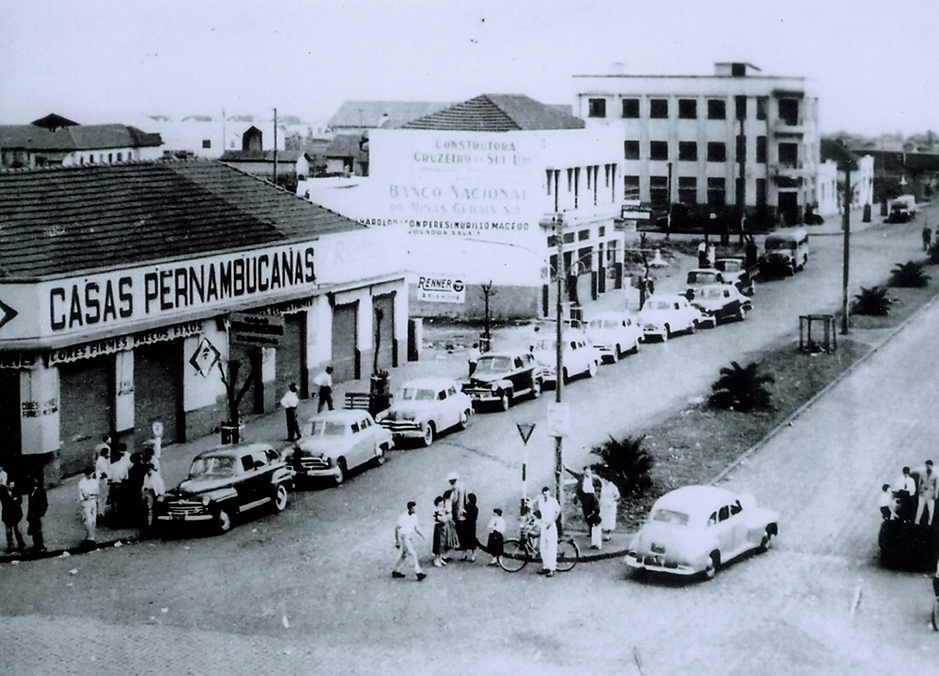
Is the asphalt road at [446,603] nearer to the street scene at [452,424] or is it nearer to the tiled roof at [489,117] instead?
the street scene at [452,424]

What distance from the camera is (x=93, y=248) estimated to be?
27.8 m

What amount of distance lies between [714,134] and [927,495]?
109ft

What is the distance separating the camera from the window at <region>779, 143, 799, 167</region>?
38.8 meters

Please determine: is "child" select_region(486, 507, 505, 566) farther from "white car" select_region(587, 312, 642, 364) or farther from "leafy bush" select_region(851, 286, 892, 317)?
"leafy bush" select_region(851, 286, 892, 317)

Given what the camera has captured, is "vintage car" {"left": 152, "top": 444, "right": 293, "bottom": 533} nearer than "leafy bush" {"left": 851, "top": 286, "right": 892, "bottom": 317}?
Yes

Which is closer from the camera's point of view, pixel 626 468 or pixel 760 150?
pixel 626 468

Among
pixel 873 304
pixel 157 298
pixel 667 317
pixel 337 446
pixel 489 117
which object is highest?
pixel 489 117

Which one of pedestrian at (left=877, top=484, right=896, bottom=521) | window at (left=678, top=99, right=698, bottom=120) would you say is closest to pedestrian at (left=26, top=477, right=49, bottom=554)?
pedestrian at (left=877, top=484, right=896, bottom=521)

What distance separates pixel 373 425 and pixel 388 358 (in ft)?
36.5

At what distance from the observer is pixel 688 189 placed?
179 ft

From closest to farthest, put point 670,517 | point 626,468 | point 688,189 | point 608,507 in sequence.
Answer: point 670,517 < point 608,507 < point 626,468 < point 688,189

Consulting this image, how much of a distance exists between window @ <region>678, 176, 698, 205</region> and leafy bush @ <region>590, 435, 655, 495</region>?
30.1m

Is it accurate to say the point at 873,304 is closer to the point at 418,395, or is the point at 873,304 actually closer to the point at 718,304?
the point at 718,304

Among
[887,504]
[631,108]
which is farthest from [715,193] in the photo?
[887,504]
